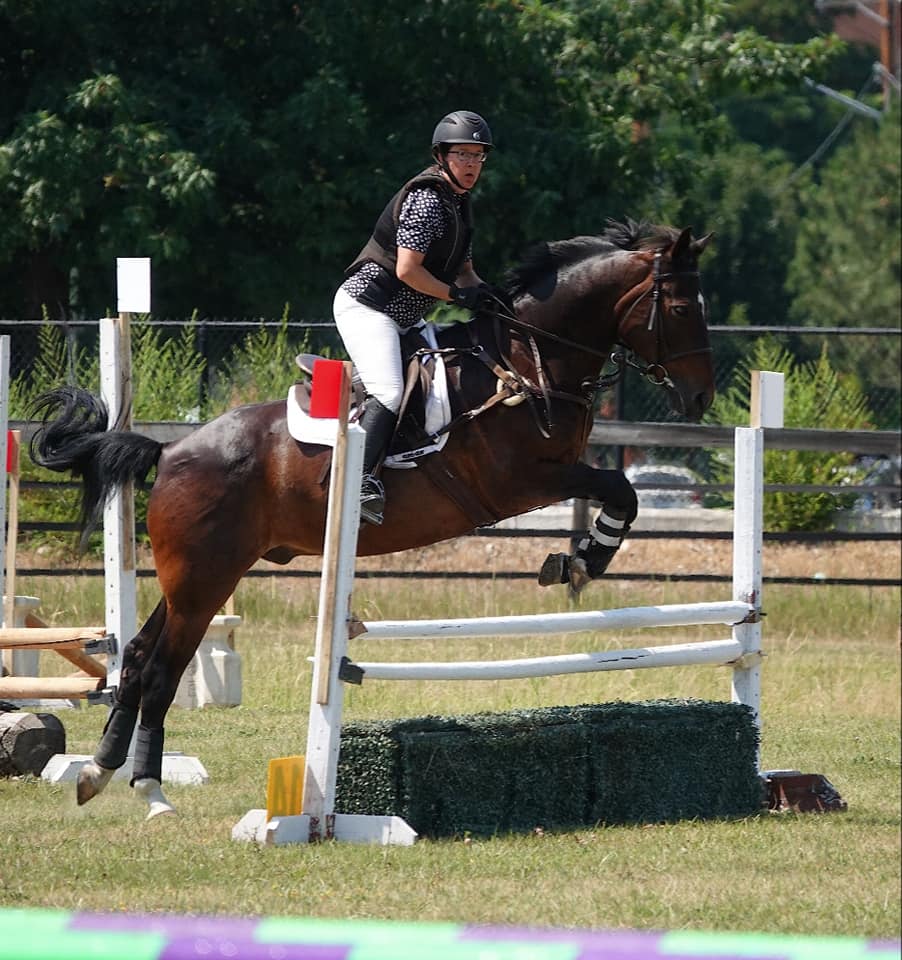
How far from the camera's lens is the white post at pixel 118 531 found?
255 inches

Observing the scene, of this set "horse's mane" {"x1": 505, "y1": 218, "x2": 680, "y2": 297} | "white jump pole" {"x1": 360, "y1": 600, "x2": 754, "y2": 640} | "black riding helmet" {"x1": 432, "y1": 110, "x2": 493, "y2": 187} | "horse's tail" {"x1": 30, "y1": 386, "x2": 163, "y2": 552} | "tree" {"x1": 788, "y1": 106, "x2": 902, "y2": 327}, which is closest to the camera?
→ "white jump pole" {"x1": 360, "y1": 600, "x2": 754, "y2": 640}

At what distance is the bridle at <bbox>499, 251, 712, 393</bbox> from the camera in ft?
19.9

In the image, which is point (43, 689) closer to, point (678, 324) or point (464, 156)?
point (464, 156)

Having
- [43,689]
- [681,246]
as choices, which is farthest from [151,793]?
[681,246]

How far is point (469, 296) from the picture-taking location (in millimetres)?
6086

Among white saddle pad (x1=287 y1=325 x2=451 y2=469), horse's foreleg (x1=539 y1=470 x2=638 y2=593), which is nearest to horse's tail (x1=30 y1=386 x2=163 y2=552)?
white saddle pad (x1=287 y1=325 x2=451 y2=469)

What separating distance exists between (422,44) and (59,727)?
10.0 m

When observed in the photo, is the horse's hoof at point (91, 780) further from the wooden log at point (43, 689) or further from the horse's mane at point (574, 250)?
the horse's mane at point (574, 250)

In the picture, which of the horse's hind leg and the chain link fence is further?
the chain link fence

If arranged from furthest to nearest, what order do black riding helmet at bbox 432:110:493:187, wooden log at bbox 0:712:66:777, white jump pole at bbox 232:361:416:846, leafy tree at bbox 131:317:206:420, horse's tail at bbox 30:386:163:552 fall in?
leafy tree at bbox 131:317:206:420 → wooden log at bbox 0:712:66:777 → horse's tail at bbox 30:386:163:552 → black riding helmet at bbox 432:110:493:187 → white jump pole at bbox 232:361:416:846

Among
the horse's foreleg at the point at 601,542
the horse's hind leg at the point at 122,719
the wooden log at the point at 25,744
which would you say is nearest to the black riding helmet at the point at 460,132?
the horse's foreleg at the point at 601,542

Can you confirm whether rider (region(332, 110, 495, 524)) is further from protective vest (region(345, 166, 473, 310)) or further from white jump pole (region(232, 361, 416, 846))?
white jump pole (region(232, 361, 416, 846))

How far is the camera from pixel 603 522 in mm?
6016

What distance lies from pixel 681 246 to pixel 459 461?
1171 mm
